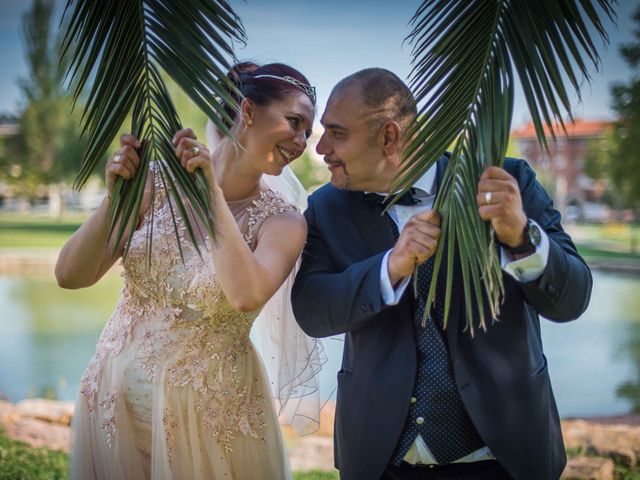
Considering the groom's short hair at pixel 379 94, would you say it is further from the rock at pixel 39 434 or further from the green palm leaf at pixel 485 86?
the rock at pixel 39 434

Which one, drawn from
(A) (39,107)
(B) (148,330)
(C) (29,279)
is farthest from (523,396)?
(A) (39,107)

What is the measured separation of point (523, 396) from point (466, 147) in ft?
2.94

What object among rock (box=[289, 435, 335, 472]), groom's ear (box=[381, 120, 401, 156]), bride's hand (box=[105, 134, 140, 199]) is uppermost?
groom's ear (box=[381, 120, 401, 156])

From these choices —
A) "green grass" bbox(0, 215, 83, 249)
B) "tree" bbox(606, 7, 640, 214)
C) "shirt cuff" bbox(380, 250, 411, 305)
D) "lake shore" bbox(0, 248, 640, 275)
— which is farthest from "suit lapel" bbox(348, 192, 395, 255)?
"green grass" bbox(0, 215, 83, 249)

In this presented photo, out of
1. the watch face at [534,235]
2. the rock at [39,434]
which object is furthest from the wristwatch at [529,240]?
the rock at [39,434]

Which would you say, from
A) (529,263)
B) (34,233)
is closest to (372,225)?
(529,263)

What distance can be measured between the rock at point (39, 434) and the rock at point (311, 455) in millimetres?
1818

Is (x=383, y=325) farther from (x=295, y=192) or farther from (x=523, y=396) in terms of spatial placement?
(x=295, y=192)

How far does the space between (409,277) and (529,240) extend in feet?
1.22

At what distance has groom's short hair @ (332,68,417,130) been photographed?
8.18 feet

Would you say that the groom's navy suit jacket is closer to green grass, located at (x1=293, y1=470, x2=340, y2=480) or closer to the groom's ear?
the groom's ear

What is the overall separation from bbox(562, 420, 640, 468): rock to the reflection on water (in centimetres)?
221

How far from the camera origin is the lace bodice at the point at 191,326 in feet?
8.15

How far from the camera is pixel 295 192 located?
10.5ft
